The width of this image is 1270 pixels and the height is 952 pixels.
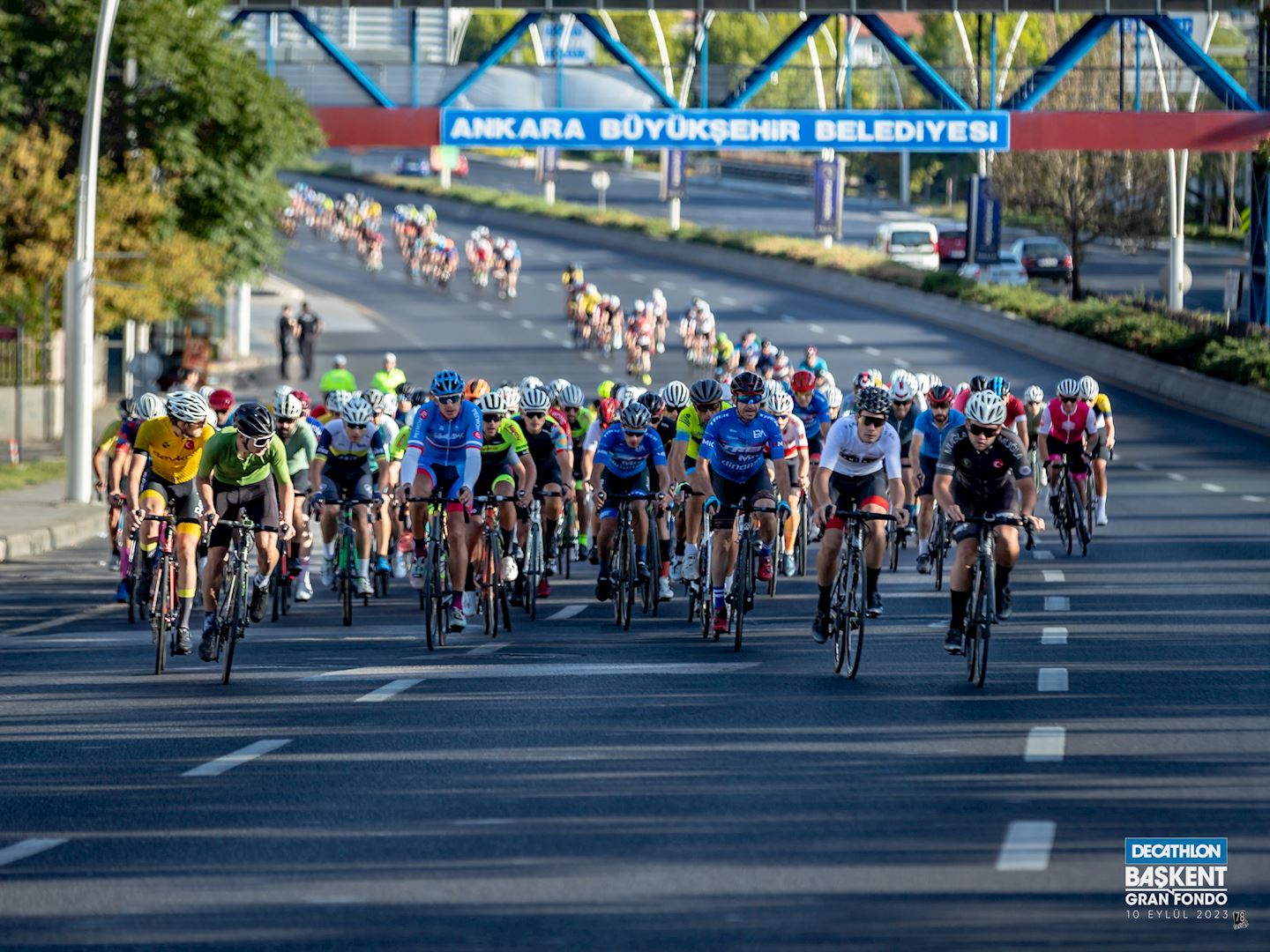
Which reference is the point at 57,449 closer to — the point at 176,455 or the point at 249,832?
the point at 176,455

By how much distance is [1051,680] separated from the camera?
47.1ft

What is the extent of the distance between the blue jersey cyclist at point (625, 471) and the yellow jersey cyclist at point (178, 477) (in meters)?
3.15

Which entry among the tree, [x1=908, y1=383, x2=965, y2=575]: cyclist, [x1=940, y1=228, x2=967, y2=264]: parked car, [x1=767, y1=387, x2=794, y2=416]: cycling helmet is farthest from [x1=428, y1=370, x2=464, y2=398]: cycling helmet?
[x1=940, y1=228, x2=967, y2=264]: parked car

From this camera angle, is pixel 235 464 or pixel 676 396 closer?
pixel 235 464

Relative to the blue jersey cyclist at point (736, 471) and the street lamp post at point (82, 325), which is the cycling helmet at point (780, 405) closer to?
the blue jersey cyclist at point (736, 471)

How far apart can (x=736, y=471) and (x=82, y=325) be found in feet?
51.4

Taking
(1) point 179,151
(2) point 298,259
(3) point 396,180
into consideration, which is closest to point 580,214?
(2) point 298,259

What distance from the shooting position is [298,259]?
84.1 meters

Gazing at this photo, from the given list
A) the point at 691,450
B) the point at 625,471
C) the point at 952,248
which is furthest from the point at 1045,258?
the point at 625,471

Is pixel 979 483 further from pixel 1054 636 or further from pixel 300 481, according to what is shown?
pixel 300 481

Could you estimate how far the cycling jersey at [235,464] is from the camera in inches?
610

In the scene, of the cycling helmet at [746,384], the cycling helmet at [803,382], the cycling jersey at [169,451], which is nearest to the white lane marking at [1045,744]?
the cycling helmet at [746,384]

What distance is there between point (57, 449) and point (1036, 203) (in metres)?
38.7

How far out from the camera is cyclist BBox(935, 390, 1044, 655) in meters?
14.3
